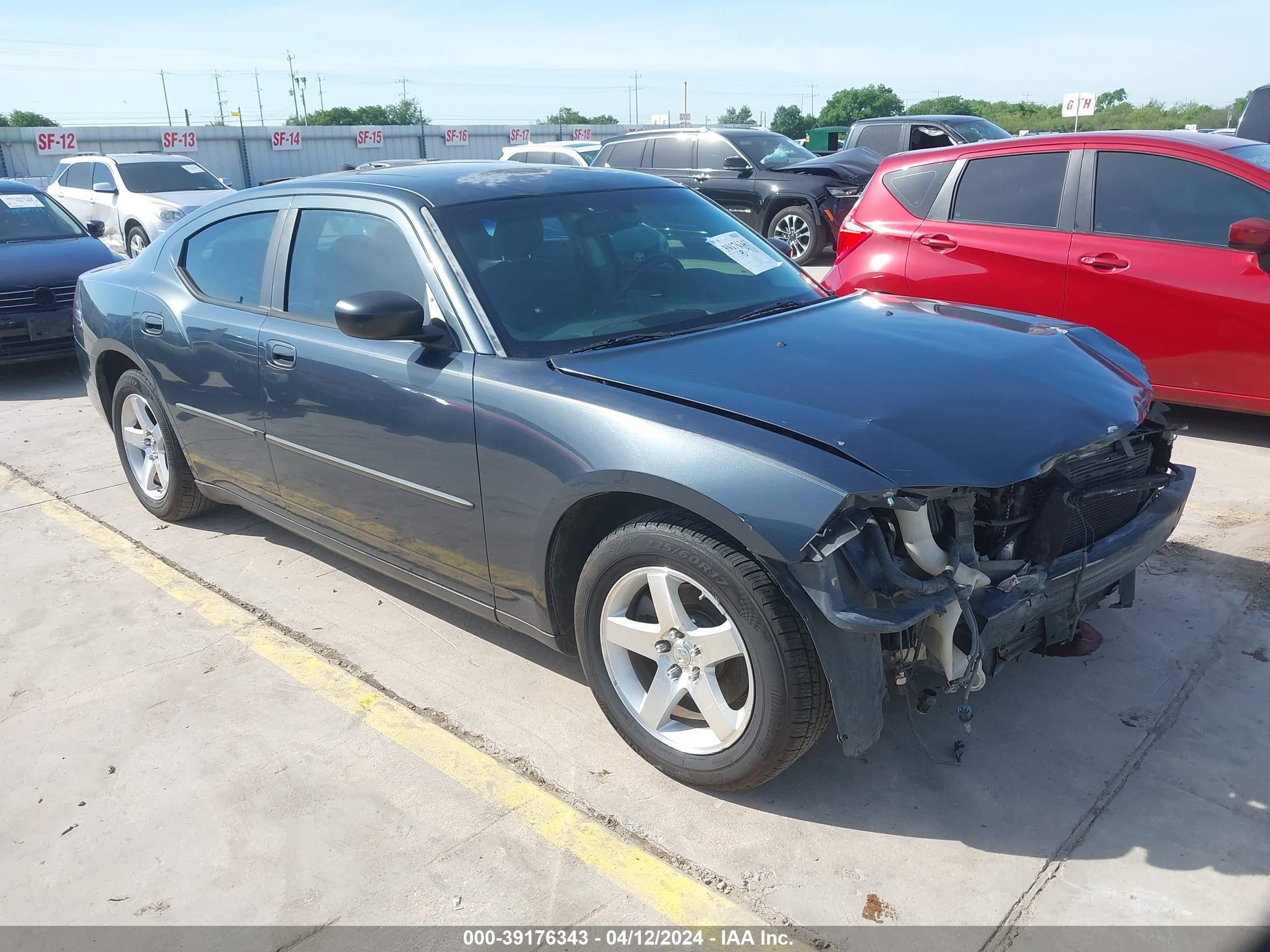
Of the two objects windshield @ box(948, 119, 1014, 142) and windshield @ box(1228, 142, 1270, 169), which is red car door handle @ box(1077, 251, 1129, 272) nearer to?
windshield @ box(1228, 142, 1270, 169)

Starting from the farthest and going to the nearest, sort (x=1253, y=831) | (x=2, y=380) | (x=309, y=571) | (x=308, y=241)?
(x=2, y=380), (x=309, y=571), (x=308, y=241), (x=1253, y=831)

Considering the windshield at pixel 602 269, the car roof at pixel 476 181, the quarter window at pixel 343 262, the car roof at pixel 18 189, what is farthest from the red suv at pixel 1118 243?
the car roof at pixel 18 189

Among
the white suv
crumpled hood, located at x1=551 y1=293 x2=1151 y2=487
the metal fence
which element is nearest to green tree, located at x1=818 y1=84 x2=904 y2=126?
the metal fence

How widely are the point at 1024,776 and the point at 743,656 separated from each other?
3.05 ft

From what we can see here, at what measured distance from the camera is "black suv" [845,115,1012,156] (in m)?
14.2

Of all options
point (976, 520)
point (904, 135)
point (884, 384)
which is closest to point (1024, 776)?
point (976, 520)

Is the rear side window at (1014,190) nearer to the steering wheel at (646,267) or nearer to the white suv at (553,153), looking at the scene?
the steering wheel at (646,267)

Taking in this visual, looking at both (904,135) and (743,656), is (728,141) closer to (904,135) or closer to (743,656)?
(904,135)

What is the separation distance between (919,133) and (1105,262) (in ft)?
32.7

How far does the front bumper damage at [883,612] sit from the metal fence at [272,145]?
27.9 m

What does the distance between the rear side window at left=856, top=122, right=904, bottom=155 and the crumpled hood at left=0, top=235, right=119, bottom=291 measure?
1042cm

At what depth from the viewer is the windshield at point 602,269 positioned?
11.0 ft

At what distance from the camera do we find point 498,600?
334 centimetres

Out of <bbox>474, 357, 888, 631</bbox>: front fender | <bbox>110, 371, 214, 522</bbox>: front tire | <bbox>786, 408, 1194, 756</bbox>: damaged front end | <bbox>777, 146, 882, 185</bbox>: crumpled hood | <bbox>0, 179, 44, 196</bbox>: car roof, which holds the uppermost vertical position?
<bbox>0, 179, 44, 196</bbox>: car roof
